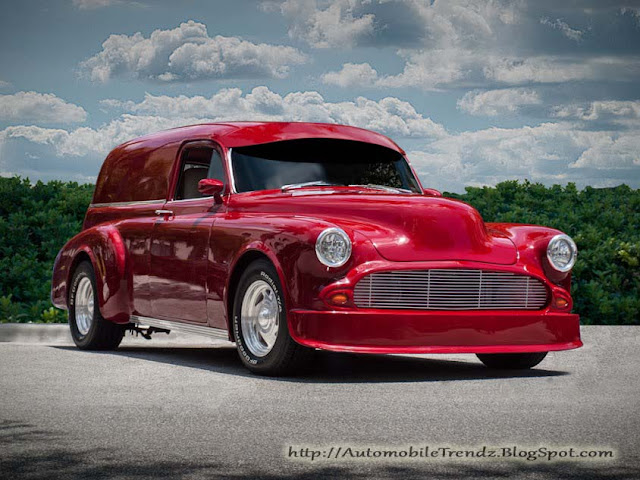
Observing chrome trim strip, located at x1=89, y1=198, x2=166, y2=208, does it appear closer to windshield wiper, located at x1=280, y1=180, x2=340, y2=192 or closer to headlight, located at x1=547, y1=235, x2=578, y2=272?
windshield wiper, located at x1=280, y1=180, x2=340, y2=192

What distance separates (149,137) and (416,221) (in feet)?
11.4

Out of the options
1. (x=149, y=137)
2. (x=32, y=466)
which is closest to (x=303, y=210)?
(x=149, y=137)

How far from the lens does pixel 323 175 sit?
8680mm

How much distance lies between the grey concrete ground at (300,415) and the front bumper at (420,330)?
0.26m

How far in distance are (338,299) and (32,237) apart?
8.56 meters

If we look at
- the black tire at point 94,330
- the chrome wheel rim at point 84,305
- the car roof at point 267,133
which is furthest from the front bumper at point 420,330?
the chrome wheel rim at point 84,305

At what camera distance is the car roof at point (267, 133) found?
879 cm

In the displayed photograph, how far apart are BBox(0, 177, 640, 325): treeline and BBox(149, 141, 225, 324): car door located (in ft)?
13.7

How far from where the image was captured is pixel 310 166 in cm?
869

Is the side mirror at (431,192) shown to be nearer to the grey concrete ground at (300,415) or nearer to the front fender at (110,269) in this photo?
the grey concrete ground at (300,415)

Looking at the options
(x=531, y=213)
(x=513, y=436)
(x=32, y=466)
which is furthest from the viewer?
(x=531, y=213)

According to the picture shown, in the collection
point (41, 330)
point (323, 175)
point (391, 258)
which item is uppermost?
point (323, 175)

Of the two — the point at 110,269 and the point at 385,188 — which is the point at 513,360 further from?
the point at 110,269

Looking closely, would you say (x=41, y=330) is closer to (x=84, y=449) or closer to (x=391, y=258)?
(x=391, y=258)
